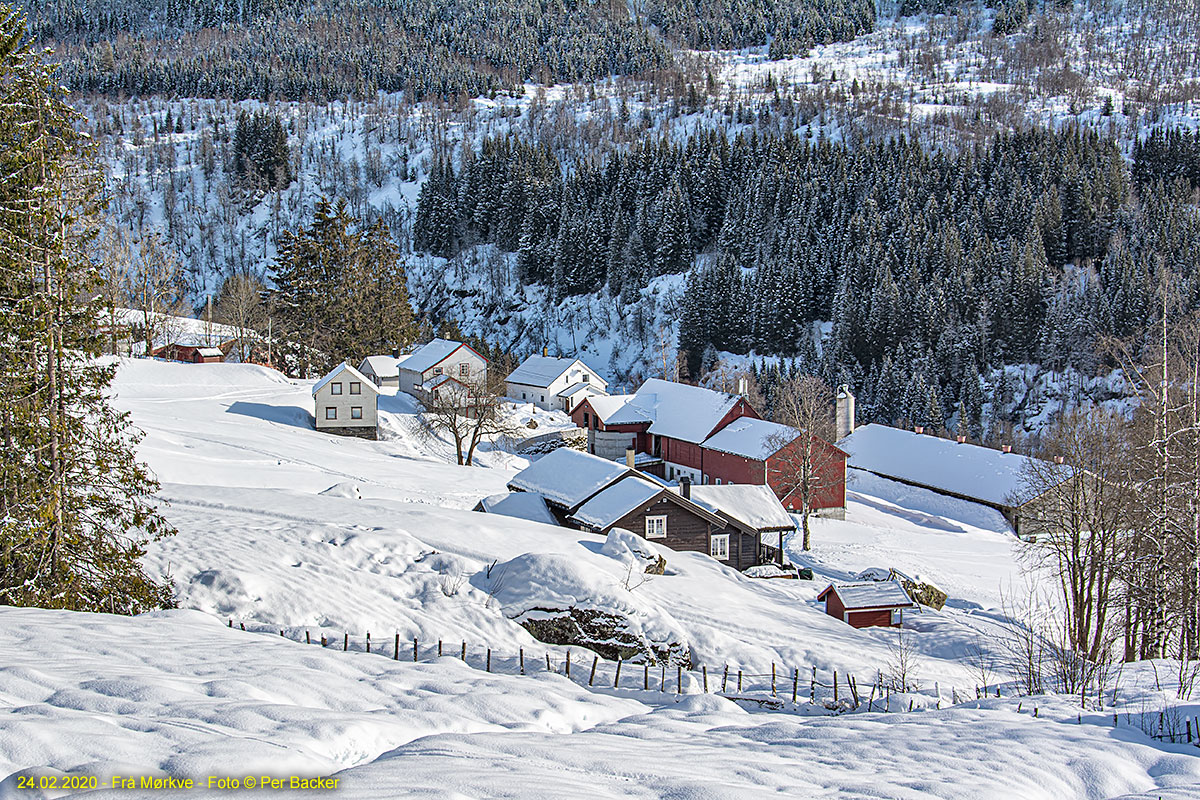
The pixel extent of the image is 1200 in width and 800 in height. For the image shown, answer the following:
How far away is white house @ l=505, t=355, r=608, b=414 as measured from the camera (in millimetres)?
72375

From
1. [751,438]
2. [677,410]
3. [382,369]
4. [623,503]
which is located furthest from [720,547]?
[382,369]

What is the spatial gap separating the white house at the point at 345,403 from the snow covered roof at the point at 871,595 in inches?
1232

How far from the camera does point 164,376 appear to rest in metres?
55.5

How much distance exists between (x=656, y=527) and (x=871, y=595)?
837 centimetres

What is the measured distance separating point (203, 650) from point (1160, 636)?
76.0 feet

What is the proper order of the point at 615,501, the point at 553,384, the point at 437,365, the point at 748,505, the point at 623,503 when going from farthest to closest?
the point at 553,384 < the point at 437,365 < the point at 748,505 < the point at 615,501 < the point at 623,503

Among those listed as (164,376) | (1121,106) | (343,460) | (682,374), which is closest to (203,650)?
(343,460)

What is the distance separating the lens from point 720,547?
33.3m

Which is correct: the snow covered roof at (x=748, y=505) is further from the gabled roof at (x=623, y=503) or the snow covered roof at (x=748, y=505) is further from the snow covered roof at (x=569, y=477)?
the snow covered roof at (x=569, y=477)

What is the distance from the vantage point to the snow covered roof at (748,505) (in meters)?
33.7

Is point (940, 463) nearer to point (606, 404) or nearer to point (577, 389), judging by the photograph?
point (606, 404)

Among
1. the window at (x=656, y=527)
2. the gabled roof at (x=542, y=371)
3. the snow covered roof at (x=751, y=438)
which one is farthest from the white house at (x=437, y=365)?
the window at (x=656, y=527)

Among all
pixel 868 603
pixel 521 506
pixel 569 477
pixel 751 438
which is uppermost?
pixel 751 438

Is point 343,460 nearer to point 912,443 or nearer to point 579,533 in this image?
point 579,533
